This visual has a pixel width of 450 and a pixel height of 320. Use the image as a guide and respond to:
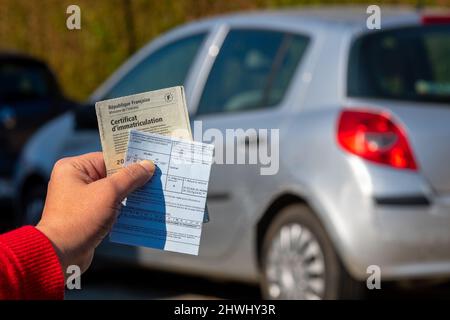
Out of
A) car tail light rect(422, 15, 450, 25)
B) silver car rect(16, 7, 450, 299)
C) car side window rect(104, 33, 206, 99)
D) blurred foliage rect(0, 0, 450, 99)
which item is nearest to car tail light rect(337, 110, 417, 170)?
silver car rect(16, 7, 450, 299)

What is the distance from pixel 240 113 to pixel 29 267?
14.3 ft

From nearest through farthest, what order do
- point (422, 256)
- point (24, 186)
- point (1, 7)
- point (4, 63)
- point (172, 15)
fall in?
point (422, 256) → point (24, 186) → point (4, 63) → point (172, 15) → point (1, 7)

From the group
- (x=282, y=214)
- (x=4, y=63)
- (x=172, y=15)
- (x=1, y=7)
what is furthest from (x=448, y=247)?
(x=1, y=7)

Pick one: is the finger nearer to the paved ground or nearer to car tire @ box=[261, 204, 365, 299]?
car tire @ box=[261, 204, 365, 299]

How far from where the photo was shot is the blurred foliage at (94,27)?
12883 mm

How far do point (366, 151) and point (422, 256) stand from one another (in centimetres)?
52

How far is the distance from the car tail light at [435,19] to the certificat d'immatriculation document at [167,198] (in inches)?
159

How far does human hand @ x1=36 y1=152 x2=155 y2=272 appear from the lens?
1.91 metres

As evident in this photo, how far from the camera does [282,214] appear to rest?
224 inches

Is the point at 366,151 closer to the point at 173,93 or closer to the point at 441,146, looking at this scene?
the point at 441,146

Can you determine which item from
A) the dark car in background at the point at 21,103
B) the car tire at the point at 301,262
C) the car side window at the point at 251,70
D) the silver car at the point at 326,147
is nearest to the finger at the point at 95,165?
the silver car at the point at 326,147

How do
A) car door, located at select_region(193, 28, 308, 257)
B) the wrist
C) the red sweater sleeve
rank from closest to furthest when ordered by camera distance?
the red sweater sleeve < the wrist < car door, located at select_region(193, 28, 308, 257)

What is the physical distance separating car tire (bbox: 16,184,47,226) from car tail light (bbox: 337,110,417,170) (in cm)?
281

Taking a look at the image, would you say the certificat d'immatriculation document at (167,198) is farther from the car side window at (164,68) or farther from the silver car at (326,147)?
the car side window at (164,68)
